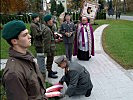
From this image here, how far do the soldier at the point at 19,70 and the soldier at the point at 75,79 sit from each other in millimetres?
3192

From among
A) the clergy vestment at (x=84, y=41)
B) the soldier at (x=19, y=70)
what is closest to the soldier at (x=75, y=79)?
the soldier at (x=19, y=70)

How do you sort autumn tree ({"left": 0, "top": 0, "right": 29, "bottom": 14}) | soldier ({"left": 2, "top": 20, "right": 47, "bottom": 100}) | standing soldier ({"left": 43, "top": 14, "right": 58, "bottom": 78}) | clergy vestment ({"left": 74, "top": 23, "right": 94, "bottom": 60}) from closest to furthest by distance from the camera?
soldier ({"left": 2, "top": 20, "right": 47, "bottom": 100}), standing soldier ({"left": 43, "top": 14, "right": 58, "bottom": 78}), autumn tree ({"left": 0, "top": 0, "right": 29, "bottom": 14}), clergy vestment ({"left": 74, "top": 23, "right": 94, "bottom": 60})

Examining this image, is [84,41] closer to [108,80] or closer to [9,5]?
[108,80]

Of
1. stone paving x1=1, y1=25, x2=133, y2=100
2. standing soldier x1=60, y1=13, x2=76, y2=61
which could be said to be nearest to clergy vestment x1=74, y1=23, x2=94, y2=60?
stone paving x1=1, y1=25, x2=133, y2=100

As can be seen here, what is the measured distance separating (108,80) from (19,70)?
18.2 ft

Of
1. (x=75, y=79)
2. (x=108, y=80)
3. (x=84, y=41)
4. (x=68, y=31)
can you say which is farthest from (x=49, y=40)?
(x=84, y=41)

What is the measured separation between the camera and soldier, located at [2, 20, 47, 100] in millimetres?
2561

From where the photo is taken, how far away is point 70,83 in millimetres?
6270

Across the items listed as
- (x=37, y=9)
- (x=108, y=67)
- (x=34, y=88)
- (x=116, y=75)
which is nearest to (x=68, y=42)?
(x=108, y=67)

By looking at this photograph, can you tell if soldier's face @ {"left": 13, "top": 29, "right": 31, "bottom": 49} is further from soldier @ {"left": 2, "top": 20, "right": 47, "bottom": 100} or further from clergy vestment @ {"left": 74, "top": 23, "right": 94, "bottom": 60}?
clergy vestment @ {"left": 74, "top": 23, "right": 94, "bottom": 60}

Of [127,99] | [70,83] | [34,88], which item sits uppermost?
[34,88]

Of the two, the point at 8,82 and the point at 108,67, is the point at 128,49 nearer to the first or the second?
the point at 108,67

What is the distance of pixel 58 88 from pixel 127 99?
155 centimetres

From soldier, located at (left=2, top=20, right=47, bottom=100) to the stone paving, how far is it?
12.2 ft
